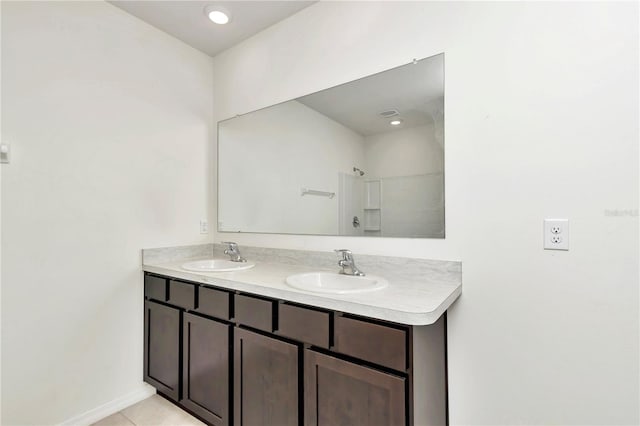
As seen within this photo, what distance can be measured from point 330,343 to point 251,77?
1.91 metres

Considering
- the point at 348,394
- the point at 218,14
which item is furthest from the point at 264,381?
the point at 218,14

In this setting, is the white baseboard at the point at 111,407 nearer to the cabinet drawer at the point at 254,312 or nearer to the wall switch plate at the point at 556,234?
the cabinet drawer at the point at 254,312

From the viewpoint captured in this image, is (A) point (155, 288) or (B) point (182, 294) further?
(A) point (155, 288)

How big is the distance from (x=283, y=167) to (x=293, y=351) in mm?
1255

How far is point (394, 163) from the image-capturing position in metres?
1.60

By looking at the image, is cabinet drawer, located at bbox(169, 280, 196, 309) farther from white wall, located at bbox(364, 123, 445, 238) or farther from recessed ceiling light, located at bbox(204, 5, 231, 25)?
recessed ceiling light, located at bbox(204, 5, 231, 25)

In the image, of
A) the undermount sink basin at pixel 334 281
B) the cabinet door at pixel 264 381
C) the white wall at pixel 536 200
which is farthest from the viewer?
the undermount sink basin at pixel 334 281

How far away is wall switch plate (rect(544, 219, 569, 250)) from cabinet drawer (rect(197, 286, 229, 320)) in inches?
56.5

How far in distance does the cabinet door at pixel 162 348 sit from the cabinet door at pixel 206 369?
0.08 meters

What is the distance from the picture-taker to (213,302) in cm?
155

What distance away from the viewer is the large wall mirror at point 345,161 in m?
1.49

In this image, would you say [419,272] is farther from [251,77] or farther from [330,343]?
[251,77]

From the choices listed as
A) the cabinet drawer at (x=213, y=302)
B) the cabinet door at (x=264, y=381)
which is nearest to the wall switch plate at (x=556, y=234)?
the cabinet door at (x=264, y=381)

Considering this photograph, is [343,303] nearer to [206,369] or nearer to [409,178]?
[409,178]
